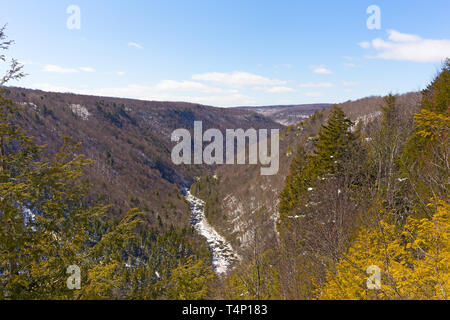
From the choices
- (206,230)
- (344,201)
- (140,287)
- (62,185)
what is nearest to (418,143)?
(344,201)

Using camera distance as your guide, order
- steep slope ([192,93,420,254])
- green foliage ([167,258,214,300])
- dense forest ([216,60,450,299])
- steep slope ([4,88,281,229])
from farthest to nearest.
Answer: steep slope ([4,88,281,229]) → steep slope ([192,93,420,254]) → dense forest ([216,60,450,299]) → green foliage ([167,258,214,300])

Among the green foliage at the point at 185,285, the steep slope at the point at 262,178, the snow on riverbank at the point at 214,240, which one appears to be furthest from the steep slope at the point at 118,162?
the green foliage at the point at 185,285

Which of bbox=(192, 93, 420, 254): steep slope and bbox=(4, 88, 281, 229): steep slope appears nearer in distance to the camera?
bbox=(192, 93, 420, 254): steep slope

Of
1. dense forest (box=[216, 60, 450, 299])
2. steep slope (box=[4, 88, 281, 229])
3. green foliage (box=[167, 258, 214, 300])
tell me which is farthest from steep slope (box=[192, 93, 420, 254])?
green foliage (box=[167, 258, 214, 300])

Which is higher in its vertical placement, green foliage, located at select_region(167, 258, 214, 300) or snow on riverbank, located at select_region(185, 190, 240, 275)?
green foliage, located at select_region(167, 258, 214, 300)

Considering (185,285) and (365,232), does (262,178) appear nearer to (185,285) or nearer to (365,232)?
(365,232)

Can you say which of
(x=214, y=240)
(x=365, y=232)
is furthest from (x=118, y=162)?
(x=365, y=232)

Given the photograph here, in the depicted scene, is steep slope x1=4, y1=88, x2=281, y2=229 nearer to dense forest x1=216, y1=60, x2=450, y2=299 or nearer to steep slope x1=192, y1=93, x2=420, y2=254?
steep slope x1=192, y1=93, x2=420, y2=254

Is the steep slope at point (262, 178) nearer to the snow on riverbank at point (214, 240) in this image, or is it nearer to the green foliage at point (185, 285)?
the snow on riverbank at point (214, 240)
